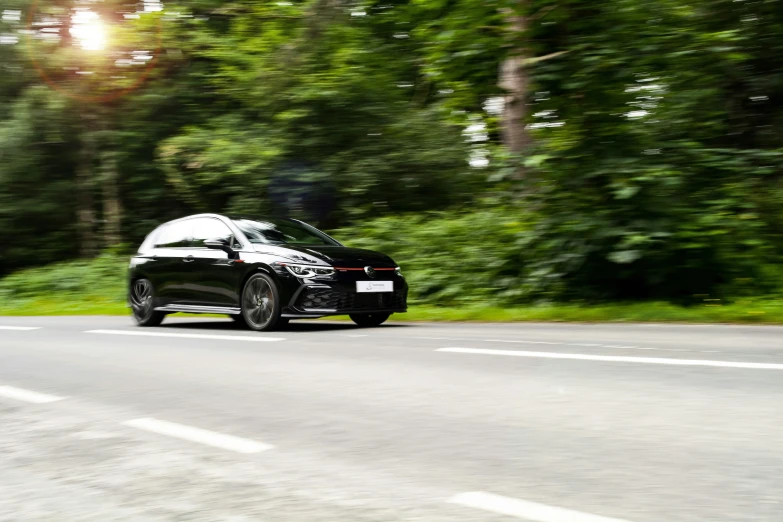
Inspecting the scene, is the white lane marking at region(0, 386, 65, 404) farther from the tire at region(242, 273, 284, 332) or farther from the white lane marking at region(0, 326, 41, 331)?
the white lane marking at region(0, 326, 41, 331)

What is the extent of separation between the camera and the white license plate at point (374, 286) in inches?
439

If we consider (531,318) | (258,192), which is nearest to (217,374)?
(531,318)

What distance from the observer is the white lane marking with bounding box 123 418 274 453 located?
4.64 meters

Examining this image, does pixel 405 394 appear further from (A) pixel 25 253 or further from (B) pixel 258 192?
(A) pixel 25 253

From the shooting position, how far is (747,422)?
4.66 metres

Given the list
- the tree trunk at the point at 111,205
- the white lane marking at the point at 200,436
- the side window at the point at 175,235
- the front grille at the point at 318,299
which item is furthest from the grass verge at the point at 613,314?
the tree trunk at the point at 111,205

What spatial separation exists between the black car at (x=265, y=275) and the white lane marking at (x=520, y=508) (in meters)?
7.34

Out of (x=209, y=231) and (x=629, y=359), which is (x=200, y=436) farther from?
(x=209, y=231)

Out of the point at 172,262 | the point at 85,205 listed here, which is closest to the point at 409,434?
the point at 172,262

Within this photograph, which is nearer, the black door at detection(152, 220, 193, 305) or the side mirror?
the side mirror

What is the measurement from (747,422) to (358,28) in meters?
17.6

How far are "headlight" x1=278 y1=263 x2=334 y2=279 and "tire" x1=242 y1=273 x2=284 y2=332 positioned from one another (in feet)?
1.02

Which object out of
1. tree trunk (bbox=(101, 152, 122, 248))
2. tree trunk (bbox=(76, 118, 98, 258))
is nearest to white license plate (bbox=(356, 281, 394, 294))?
tree trunk (bbox=(101, 152, 122, 248))

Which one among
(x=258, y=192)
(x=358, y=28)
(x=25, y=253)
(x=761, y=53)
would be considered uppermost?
(x=358, y=28)
